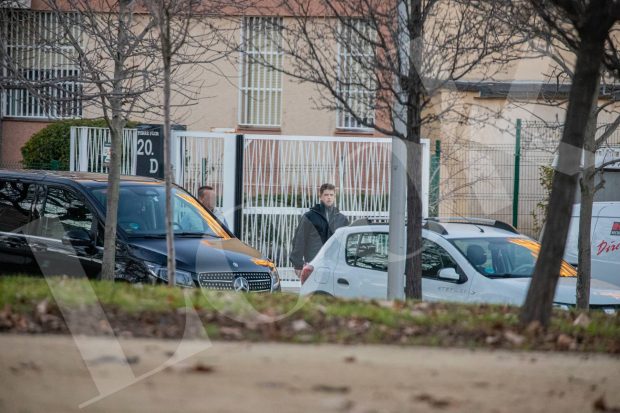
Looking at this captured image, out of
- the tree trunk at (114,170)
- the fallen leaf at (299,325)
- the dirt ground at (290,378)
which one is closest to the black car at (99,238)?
the tree trunk at (114,170)

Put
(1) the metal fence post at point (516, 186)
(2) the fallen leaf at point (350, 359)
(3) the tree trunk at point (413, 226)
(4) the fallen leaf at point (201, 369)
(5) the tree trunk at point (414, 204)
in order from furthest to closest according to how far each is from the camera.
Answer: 1. (1) the metal fence post at point (516, 186)
2. (3) the tree trunk at point (413, 226)
3. (5) the tree trunk at point (414, 204)
4. (2) the fallen leaf at point (350, 359)
5. (4) the fallen leaf at point (201, 369)

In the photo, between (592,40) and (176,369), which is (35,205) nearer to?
(176,369)

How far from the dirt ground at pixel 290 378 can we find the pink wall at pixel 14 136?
20.6 metres

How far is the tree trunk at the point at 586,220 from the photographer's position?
10.2m

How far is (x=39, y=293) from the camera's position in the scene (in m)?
6.98

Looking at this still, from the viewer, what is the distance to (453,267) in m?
11.2

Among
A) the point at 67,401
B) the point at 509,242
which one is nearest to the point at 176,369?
the point at 67,401

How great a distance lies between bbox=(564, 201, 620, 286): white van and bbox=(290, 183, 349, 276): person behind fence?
3.37m

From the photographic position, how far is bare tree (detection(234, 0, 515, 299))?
913 cm

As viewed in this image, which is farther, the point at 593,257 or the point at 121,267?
the point at 593,257

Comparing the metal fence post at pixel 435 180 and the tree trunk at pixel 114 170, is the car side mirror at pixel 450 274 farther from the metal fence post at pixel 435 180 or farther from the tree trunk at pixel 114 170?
the metal fence post at pixel 435 180

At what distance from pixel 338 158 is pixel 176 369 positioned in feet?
37.8

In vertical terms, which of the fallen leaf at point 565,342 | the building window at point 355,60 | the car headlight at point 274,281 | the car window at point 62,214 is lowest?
the car headlight at point 274,281

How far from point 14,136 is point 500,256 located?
1762cm
